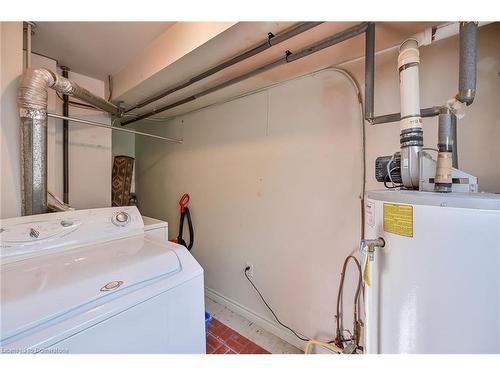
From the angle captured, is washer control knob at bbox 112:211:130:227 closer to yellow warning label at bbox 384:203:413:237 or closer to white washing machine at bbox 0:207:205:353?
white washing machine at bbox 0:207:205:353

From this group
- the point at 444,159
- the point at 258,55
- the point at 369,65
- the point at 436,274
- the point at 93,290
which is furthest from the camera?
the point at 258,55

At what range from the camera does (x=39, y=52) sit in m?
1.73

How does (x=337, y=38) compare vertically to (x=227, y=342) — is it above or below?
above

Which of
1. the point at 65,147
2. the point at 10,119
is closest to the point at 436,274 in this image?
the point at 10,119

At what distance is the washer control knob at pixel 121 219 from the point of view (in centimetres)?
142

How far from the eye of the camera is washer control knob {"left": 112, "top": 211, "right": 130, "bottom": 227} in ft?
4.65

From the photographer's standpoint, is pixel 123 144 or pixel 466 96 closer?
pixel 466 96

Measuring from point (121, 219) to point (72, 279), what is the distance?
0.64 metres

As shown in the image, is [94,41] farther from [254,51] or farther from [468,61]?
[468,61]

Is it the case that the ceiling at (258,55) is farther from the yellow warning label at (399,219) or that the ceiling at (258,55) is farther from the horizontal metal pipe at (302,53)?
the yellow warning label at (399,219)

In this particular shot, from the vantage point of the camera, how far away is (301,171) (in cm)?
167

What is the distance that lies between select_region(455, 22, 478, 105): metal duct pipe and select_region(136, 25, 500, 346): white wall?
416 millimetres
